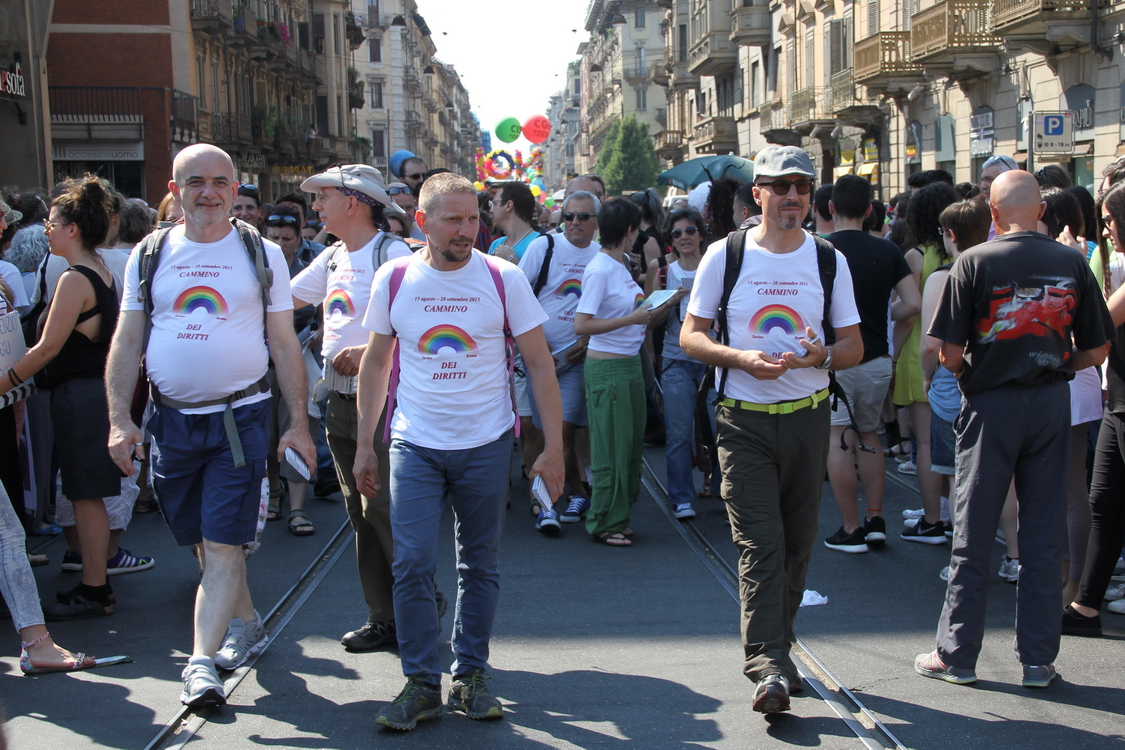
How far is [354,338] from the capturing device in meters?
4.95

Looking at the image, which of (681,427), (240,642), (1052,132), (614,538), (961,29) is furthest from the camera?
(961,29)

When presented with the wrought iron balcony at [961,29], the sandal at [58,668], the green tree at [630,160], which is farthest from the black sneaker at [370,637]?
the green tree at [630,160]

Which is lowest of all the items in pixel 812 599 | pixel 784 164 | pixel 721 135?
pixel 812 599

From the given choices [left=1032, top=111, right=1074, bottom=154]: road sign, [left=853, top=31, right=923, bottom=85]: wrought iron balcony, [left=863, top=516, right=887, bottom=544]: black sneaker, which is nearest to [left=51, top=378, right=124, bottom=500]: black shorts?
[left=863, top=516, right=887, bottom=544]: black sneaker

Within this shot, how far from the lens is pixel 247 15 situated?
117 ft

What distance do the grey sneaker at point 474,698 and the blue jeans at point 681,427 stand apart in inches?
132

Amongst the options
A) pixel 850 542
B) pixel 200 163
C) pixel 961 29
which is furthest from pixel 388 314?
pixel 961 29

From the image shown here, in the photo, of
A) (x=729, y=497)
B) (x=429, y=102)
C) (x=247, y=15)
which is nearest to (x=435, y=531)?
(x=729, y=497)

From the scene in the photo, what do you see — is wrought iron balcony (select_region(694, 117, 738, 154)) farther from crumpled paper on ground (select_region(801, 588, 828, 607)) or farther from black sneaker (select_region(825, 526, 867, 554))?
crumpled paper on ground (select_region(801, 588, 828, 607))

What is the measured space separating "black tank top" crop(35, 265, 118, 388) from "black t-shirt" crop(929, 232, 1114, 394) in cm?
386

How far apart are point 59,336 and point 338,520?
2.75 meters

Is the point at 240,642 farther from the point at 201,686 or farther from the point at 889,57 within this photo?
the point at 889,57

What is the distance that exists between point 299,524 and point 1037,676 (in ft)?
14.7

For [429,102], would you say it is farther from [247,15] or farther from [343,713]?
[343,713]
